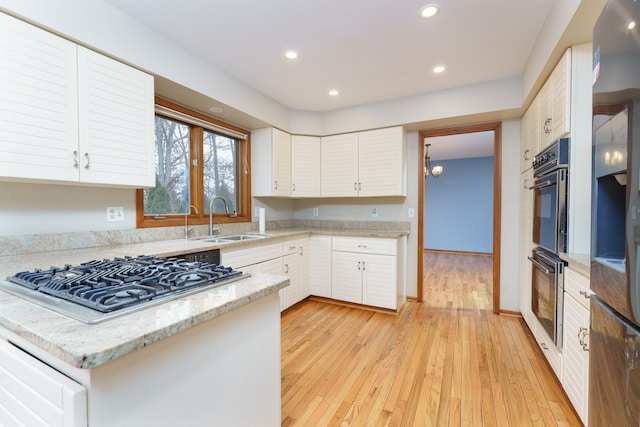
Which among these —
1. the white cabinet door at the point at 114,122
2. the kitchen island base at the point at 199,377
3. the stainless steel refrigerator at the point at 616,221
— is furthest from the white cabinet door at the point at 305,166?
the stainless steel refrigerator at the point at 616,221

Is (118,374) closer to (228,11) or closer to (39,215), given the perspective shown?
(39,215)

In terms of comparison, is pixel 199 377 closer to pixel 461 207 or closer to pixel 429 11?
pixel 429 11

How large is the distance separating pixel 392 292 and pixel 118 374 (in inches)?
105

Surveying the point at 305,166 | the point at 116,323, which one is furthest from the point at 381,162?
the point at 116,323

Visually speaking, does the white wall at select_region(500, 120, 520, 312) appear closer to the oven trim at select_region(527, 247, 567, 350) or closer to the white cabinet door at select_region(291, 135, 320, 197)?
the oven trim at select_region(527, 247, 567, 350)

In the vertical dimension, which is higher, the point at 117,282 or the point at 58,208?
the point at 58,208

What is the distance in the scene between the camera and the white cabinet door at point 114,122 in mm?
1640

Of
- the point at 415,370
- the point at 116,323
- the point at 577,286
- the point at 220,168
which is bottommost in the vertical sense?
the point at 415,370

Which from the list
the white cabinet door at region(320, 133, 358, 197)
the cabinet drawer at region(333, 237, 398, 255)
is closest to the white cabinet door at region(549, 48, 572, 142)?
the cabinet drawer at region(333, 237, 398, 255)

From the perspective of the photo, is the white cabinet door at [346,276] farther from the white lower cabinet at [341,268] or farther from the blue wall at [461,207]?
the blue wall at [461,207]

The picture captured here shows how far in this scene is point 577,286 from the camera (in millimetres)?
1477

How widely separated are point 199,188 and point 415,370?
246cm

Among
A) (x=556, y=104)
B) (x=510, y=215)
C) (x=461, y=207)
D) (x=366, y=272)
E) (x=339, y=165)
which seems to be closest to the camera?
(x=556, y=104)

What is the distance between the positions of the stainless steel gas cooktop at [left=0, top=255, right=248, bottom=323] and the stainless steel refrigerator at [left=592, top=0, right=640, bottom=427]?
1.27 m
